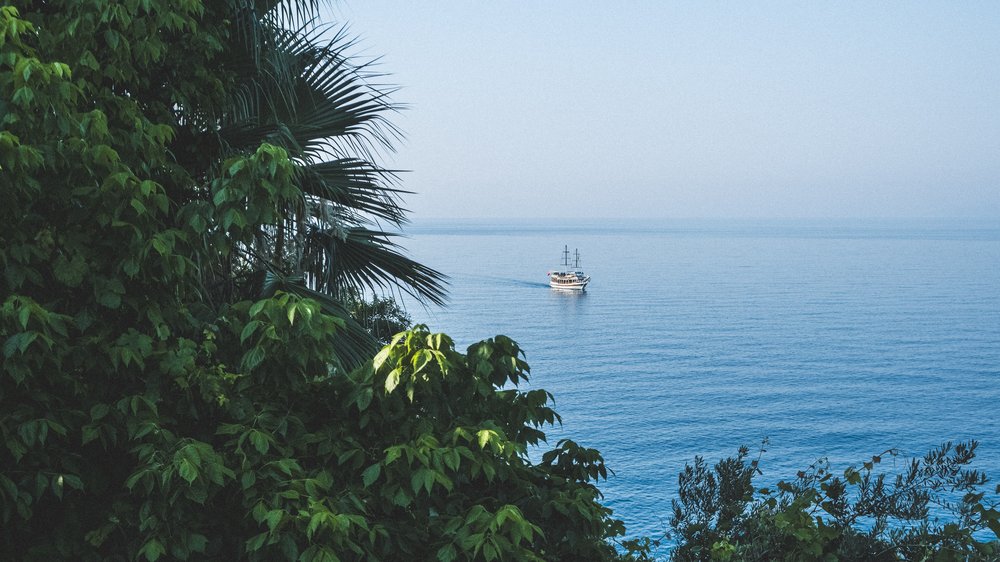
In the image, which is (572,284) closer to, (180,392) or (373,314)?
(373,314)

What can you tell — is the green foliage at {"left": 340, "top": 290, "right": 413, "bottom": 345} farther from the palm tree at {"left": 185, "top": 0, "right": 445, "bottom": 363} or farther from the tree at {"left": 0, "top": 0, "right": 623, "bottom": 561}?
the tree at {"left": 0, "top": 0, "right": 623, "bottom": 561}

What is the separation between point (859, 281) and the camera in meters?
106

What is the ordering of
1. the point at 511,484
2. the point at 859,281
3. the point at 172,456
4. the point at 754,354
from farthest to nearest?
the point at 859,281 < the point at 754,354 < the point at 511,484 < the point at 172,456

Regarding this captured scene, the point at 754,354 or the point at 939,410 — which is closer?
the point at 939,410

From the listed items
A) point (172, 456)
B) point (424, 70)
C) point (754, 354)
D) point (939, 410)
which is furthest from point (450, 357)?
point (424, 70)

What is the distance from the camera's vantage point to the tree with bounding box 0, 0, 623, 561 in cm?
364

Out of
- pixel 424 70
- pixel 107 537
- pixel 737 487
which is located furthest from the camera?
pixel 424 70

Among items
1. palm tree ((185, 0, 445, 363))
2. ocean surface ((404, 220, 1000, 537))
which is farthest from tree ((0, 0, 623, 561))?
ocean surface ((404, 220, 1000, 537))

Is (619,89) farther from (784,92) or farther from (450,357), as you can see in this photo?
(450,357)

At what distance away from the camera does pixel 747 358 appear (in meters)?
63.4

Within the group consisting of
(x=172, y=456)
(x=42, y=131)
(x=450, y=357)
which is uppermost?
(x=42, y=131)

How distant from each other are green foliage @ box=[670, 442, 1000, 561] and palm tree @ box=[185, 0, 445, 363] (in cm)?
240

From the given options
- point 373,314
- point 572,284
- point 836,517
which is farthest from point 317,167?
point 572,284

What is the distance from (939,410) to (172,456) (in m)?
54.2
